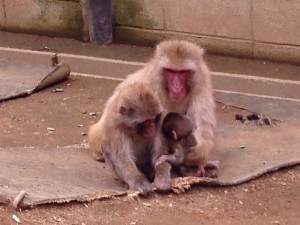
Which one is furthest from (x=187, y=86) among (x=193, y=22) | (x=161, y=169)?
(x=193, y=22)

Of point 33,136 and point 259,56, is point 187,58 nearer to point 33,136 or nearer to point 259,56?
point 33,136

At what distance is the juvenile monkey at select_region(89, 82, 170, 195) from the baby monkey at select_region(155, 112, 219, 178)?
0.25 ft

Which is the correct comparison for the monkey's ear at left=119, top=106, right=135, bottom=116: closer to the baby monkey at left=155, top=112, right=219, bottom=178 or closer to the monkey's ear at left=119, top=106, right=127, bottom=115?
the monkey's ear at left=119, top=106, right=127, bottom=115

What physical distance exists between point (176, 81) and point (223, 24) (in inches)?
138

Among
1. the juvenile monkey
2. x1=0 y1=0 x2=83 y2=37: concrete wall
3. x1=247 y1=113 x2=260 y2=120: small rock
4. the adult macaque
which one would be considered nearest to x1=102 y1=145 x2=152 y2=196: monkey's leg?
the juvenile monkey

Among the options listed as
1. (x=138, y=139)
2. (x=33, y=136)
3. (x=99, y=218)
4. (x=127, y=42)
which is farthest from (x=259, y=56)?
(x=99, y=218)

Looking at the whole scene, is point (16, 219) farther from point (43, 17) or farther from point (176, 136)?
point (43, 17)

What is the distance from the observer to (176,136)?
244 inches

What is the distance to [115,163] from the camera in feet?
20.5

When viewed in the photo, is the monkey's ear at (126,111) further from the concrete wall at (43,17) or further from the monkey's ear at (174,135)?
the concrete wall at (43,17)

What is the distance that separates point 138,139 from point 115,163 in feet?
0.77

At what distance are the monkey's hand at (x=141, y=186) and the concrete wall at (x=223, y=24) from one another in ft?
12.7

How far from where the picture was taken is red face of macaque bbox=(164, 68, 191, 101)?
256 inches

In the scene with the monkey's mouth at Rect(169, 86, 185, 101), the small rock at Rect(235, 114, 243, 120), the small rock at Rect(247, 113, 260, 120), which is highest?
the monkey's mouth at Rect(169, 86, 185, 101)
